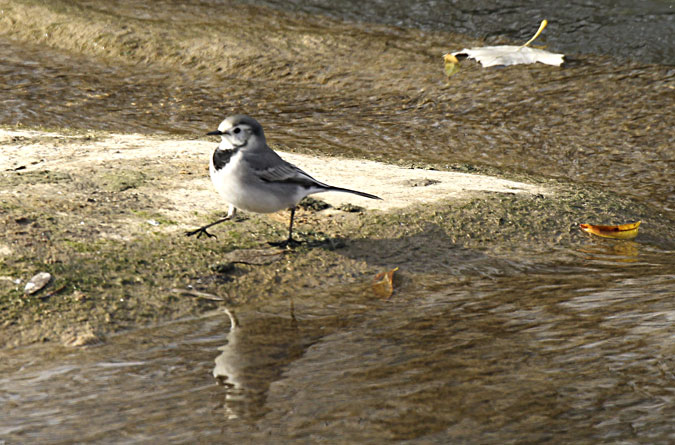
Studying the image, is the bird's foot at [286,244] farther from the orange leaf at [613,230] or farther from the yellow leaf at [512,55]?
the yellow leaf at [512,55]

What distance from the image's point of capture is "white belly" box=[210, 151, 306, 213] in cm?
406

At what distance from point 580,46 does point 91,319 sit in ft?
21.9

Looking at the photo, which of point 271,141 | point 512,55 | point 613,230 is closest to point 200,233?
point 613,230

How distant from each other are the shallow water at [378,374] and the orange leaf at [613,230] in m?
0.91

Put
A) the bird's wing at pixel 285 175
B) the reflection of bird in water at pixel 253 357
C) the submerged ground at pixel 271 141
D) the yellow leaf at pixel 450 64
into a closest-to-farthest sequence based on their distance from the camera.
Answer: the reflection of bird in water at pixel 253 357
the submerged ground at pixel 271 141
the bird's wing at pixel 285 175
the yellow leaf at pixel 450 64

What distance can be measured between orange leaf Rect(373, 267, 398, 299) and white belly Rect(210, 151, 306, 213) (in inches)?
25.0

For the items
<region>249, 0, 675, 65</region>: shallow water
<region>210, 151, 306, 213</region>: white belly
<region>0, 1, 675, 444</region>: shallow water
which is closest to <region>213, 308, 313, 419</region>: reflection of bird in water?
<region>0, 1, 675, 444</region>: shallow water

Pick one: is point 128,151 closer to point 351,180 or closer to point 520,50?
point 351,180

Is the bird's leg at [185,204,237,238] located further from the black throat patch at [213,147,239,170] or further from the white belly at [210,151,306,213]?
the black throat patch at [213,147,239,170]

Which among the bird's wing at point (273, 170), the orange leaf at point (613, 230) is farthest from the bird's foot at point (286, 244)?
the orange leaf at point (613, 230)

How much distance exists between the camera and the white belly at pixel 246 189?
4.06 m

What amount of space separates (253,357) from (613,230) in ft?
8.54

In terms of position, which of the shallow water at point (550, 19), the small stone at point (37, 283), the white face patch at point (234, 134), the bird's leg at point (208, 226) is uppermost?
the shallow water at point (550, 19)

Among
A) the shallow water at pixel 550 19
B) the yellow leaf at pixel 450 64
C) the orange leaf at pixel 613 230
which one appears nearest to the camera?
the orange leaf at pixel 613 230
